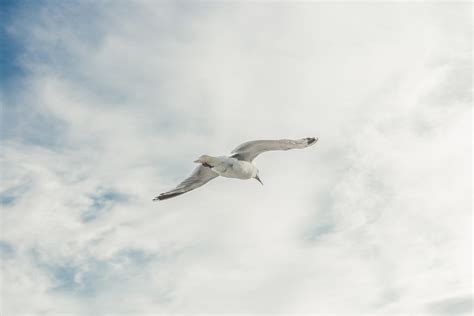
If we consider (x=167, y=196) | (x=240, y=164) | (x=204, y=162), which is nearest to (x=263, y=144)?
(x=240, y=164)

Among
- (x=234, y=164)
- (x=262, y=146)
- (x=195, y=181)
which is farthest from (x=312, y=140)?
(x=195, y=181)

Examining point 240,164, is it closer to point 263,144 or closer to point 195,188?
point 263,144

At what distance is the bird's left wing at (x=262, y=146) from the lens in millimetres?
37875

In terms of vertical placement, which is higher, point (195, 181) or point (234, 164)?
point (195, 181)

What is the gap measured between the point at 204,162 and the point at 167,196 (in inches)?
208

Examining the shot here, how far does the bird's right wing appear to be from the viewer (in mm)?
39969

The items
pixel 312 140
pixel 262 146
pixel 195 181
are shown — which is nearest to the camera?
pixel 262 146

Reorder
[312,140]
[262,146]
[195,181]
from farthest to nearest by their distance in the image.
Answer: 1. [195,181]
2. [312,140]
3. [262,146]

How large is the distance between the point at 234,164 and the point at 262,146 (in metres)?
2.58

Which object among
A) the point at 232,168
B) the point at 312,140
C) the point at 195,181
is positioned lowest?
the point at 232,168

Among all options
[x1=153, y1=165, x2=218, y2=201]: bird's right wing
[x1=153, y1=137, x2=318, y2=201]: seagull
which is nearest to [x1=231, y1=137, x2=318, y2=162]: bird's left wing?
[x1=153, y1=137, x2=318, y2=201]: seagull

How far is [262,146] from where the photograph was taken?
38.4 m

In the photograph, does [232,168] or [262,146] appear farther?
[262,146]

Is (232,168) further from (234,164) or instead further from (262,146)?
(262,146)
